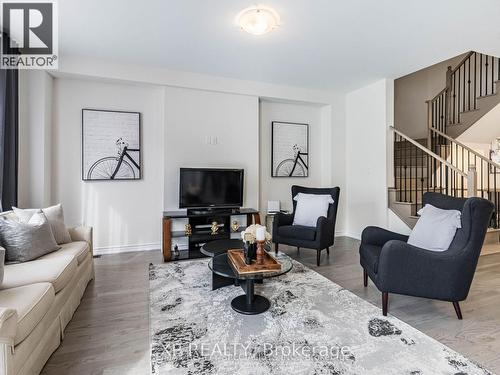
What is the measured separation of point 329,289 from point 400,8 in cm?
271

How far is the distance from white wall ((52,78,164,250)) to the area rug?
1.72 m

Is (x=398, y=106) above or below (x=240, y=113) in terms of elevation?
above

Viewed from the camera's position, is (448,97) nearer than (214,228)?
No

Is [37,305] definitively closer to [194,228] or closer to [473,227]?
[194,228]

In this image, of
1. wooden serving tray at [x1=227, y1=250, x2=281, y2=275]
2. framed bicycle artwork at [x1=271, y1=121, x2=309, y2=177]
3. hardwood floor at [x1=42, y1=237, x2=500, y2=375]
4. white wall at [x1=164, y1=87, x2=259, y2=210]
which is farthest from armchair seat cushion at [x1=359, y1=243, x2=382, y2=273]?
framed bicycle artwork at [x1=271, y1=121, x2=309, y2=177]

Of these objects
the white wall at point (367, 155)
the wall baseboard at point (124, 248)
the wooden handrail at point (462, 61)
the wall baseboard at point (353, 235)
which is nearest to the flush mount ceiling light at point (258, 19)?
the white wall at point (367, 155)

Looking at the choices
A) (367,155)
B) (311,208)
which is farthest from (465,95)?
(311,208)

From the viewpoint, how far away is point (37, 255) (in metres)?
2.31

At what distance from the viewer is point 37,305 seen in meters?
1.55

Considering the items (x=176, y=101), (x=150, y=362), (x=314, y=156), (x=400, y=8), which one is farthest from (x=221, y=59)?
(x=150, y=362)

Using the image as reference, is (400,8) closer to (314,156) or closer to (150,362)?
(314,156)

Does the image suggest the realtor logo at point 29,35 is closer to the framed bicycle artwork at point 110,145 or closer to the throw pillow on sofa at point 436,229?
the framed bicycle artwork at point 110,145

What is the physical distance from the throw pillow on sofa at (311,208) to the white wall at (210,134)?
862 millimetres

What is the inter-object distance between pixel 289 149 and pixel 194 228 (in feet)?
7.24
